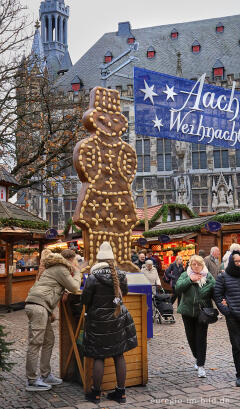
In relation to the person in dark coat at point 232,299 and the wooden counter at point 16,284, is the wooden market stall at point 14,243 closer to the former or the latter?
the wooden counter at point 16,284

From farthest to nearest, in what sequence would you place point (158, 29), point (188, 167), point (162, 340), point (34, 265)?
point (158, 29)
point (188, 167)
point (34, 265)
point (162, 340)

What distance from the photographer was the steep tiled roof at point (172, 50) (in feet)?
124

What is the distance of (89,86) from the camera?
126 ft

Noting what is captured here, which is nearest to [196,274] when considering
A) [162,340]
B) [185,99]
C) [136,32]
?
[162,340]

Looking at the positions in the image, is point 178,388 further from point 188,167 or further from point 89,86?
point 89,86

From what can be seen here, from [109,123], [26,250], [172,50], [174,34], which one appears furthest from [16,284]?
[174,34]

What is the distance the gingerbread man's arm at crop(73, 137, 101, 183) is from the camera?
215 inches

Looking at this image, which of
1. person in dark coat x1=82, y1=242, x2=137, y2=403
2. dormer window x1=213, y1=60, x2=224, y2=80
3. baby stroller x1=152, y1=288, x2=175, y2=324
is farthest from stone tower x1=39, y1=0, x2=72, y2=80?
person in dark coat x1=82, y1=242, x2=137, y2=403

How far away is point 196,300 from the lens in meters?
5.55

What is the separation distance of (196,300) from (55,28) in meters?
54.2

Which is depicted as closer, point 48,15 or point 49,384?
point 49,384

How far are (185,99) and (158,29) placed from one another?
35.8 meters

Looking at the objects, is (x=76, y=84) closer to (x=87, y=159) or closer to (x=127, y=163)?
(x=127, y=163)

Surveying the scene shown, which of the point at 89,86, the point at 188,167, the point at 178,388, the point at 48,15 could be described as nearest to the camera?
the point at 178,388
